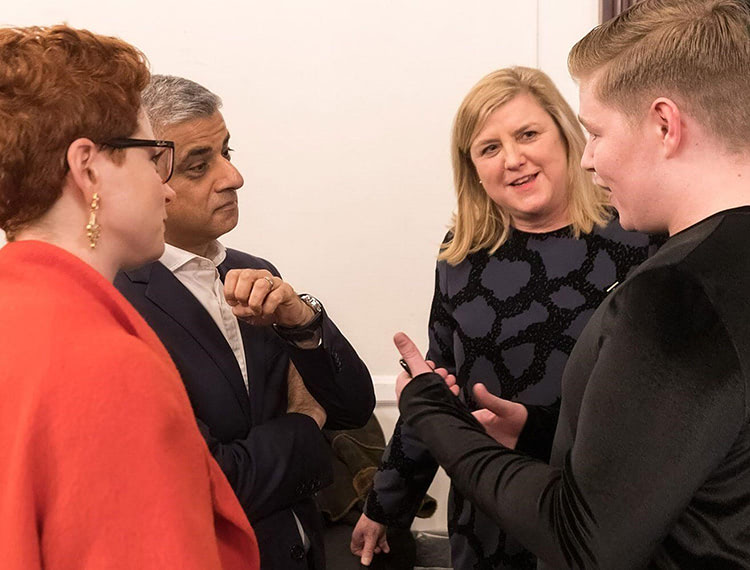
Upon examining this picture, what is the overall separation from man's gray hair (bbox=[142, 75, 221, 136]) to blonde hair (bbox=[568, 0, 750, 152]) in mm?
890

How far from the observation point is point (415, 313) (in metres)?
3.24

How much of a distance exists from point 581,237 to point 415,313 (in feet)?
4.44

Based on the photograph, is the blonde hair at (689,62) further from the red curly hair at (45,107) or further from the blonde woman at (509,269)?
the blonde woman at (509,269)

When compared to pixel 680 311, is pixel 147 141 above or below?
above

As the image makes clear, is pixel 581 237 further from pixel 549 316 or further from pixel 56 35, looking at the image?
pixel 56 35

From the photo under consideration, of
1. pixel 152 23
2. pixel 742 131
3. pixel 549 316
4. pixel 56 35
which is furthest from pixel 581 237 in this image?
pixel 152 23

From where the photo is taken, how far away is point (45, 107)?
1044 millimetres

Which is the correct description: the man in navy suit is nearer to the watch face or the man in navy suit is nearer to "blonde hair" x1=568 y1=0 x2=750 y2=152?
the watch face

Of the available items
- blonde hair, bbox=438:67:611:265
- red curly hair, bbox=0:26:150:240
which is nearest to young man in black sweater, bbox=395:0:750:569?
red curly hair, bbox=0:26:150:240

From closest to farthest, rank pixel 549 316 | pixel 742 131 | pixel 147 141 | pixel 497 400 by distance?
pixel 742 131, pixel 147 141, pixel 497 400, pixel 549 316

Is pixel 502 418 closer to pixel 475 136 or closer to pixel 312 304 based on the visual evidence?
pixel 312 304

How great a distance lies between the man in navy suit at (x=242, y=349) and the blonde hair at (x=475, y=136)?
18.0 inches

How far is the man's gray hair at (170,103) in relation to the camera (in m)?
1.71

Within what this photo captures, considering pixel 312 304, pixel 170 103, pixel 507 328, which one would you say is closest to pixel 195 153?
pixel 170 103
